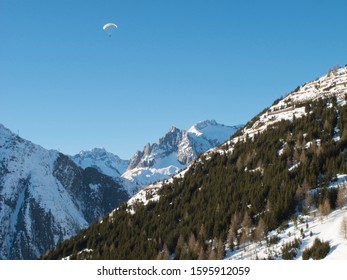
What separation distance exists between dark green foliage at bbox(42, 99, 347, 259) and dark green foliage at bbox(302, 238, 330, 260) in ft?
11.1

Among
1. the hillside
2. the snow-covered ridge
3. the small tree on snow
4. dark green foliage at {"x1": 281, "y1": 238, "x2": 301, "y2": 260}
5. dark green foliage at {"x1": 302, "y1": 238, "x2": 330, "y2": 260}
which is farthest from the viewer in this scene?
the snow-covered ridge

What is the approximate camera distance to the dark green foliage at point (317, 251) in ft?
233

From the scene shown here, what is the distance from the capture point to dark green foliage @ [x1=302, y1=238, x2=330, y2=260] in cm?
7094

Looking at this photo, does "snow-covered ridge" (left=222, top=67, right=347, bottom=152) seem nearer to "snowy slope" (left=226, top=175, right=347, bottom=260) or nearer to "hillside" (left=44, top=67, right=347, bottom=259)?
"hillside" (left=44, top=67, right=347, bottom=259)

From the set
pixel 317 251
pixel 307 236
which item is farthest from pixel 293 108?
pixel 317 251

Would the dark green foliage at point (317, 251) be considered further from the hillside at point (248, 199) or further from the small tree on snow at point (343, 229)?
the small tree on snow at point (343, 229)

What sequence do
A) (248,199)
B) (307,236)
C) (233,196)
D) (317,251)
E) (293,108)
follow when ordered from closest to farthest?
(317,251) → (307,236) → (248,199) → (233,196) → (293,108)

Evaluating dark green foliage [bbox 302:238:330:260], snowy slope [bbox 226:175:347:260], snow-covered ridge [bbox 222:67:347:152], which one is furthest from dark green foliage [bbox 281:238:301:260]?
snow-covered ridge [bbox 222:67:347:152]

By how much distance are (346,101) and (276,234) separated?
80335 millimetres

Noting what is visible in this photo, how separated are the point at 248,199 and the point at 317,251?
44.4 meters

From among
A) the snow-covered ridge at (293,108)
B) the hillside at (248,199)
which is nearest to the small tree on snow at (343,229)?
the hillside at (248,199)

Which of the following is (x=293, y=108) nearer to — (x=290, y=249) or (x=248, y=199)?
(x=248, y=199)

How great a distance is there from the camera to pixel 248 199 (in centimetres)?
11575

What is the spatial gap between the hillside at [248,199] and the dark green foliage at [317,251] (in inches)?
45.6
